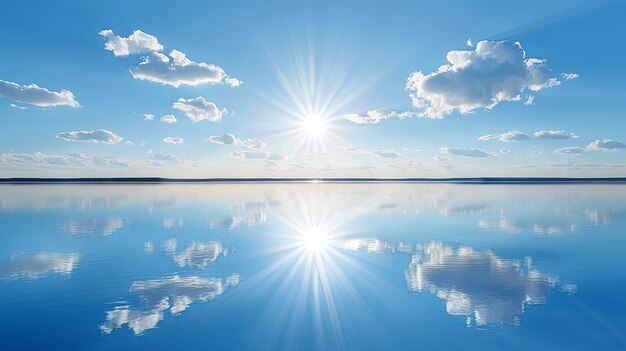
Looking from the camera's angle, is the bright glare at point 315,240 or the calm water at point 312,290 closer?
the calm water at point 312,290

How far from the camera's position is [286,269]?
17.1 meters

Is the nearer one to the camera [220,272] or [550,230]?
[220,272]

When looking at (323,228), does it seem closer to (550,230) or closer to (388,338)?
(550,230)

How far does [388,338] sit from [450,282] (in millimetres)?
5543

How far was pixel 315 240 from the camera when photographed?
80.5ft

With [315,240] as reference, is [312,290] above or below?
below

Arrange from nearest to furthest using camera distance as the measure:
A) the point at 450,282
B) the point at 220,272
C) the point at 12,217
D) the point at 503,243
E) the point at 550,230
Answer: the point at 450,282
the point at 220,272
the point at 503,243
the point at 550,230
the point at 12,217

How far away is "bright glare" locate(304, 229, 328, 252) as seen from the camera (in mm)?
21984

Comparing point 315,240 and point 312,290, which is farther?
point 315,240

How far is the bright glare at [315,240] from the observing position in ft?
72.1

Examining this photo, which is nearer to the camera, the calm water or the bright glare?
the calm water

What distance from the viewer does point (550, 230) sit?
28.2 m

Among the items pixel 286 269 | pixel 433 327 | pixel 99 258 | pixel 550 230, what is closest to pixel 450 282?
pixel 433 327

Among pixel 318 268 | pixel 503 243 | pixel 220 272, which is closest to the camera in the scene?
pixel 220 272
